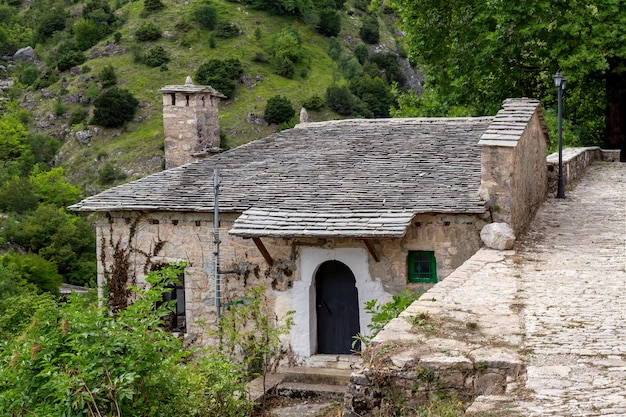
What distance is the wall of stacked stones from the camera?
38.3ft

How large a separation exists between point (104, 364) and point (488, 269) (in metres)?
4.07

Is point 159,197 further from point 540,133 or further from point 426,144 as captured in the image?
point 540,133

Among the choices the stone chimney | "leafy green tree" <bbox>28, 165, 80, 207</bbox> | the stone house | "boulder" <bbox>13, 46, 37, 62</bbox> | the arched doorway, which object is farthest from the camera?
"boulder" <bbox>13, 46, 37, 62</bbox>

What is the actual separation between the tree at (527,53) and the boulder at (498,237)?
1068 centimetres

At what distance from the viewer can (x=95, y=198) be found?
1360 centimetres

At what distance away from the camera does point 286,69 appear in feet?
216

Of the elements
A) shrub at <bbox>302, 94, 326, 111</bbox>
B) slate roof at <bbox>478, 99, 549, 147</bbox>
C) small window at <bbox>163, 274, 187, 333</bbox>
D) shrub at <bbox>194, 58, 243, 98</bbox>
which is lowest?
small window at <bbox>163, 274, 187, 333</bbox>

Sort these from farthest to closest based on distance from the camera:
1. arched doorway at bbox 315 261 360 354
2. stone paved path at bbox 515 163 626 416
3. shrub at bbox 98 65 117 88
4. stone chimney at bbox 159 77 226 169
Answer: shrub at bbox 98 65 117 88 < stone chimney at bbox 159 77 226 169 < arched doorway at bbox 315 261 360 354 < stone paved path at bbox 515 163 626 416

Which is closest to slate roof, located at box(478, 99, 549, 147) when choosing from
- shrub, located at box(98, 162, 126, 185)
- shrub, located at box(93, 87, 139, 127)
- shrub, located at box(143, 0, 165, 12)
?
shrub, located at box(98, 162, 126, 185)

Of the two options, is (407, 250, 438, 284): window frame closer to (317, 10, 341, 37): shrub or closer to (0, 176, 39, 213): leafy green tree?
(0, 176, 39, 213): leafy green tree

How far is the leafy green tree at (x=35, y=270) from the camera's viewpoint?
1602 inches

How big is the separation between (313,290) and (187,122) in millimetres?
5648

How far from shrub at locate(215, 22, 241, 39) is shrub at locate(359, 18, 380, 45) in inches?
482

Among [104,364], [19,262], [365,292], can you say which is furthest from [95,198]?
[19,262]
